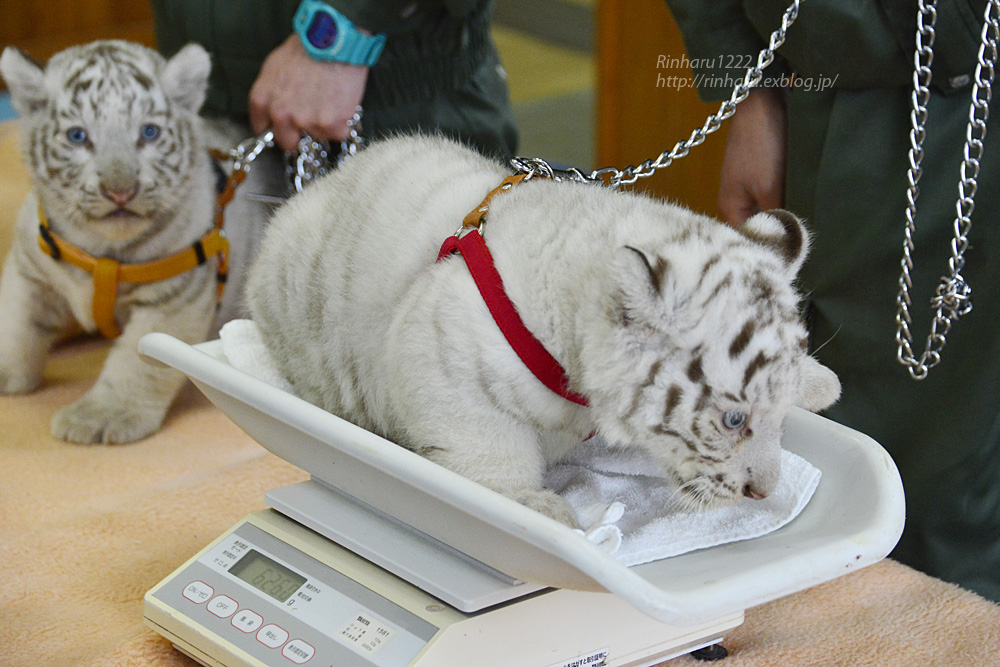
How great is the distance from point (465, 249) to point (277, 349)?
33 cm

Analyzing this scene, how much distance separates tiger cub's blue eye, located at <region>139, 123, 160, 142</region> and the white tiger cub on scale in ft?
2.02

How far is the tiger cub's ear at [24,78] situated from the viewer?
1401 mm

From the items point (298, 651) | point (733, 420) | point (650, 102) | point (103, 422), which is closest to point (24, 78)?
point (103, 422)

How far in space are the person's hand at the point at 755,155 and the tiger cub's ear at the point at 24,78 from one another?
3.44ft

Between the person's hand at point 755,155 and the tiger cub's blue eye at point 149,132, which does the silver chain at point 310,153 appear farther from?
the person's hand at point 755,155

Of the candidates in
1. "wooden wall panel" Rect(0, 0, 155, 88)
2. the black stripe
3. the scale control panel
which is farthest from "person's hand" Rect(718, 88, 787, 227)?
"wooden wall panel" Rect(0, 0, 155, 88)

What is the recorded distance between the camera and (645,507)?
0.88 meters

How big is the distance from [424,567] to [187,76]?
1.04m

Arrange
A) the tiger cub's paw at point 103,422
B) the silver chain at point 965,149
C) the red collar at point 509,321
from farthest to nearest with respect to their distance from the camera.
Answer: the tiger cub's paw at point 103,422 < the silver chain at point 965,149 < the red collar at point 509,321

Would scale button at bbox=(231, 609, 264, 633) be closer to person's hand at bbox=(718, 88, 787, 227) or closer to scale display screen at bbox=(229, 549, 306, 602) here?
scale display screen at bbox=(229, 549, 306, 602)

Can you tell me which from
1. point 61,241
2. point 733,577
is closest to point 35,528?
point 61,241

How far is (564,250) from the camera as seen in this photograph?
84 centimetres

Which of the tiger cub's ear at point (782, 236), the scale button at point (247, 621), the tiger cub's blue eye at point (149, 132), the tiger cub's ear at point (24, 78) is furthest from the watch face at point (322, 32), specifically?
the scale button at point (247, 621)

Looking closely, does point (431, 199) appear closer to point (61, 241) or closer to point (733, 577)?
point (733, 577)
